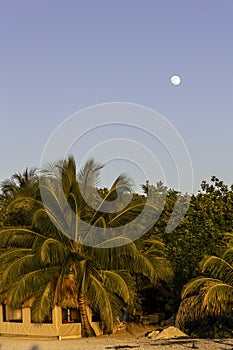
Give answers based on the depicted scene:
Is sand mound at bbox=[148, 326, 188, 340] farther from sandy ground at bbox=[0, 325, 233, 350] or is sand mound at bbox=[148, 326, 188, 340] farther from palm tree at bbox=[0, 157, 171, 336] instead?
palm tree at bbox=[0, 157, 171, 336]

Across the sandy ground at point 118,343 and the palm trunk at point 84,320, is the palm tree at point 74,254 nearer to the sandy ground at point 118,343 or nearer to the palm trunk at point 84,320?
the palm trunk at point 84,320

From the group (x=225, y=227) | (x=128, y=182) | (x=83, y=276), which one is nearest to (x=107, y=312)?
(x=83, y=276)

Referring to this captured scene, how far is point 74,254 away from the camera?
2216cm

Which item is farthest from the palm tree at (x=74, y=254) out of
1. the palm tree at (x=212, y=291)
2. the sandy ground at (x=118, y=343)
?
the palm tree at (x=212, y=291)

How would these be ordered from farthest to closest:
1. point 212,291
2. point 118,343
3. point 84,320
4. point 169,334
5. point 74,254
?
point 84,320 → point 74,254 → point 169,334 → point 118,343 → point 212,291

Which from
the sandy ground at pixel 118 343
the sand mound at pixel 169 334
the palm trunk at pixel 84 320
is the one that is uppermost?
the palm trunk at pixel 84 320

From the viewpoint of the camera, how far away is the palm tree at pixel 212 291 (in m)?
19.2

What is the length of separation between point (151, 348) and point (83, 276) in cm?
425

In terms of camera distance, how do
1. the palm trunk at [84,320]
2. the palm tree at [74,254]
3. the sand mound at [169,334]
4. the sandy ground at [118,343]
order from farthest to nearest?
the palm trunk at [84,320] < the palm tree at [74,254] < the sand mound at [169,334] < the sandy ground at [118,343]

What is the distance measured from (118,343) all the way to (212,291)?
3693mm

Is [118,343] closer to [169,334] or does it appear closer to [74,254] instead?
[169,334]

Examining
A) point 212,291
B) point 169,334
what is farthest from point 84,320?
point 212,291

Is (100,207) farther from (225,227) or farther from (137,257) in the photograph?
(225,227)

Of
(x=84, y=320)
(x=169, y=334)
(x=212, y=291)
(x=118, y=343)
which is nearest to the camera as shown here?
(x=212, y=291)
